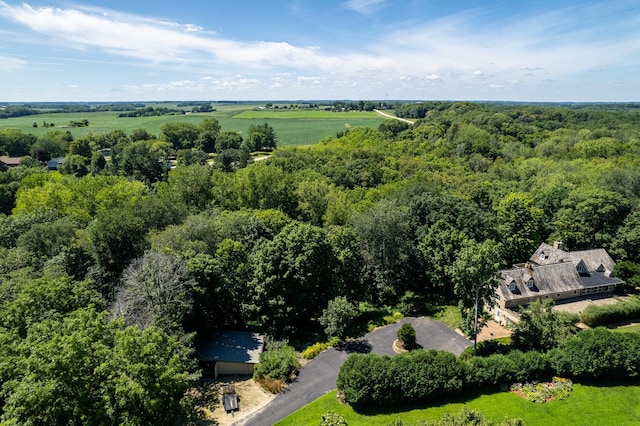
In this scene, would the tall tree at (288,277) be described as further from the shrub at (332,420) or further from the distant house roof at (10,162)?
the distant house roof at (10,162)

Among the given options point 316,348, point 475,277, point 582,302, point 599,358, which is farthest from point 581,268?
point 316,348

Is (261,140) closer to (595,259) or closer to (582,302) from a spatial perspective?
(595,259)

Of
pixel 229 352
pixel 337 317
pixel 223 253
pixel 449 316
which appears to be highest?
pixel 223 253

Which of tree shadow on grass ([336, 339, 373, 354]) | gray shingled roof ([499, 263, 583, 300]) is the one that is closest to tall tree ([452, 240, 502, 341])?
tree shadow on grass ([336, 339, 373, 354])

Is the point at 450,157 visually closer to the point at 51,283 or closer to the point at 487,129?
the point at 487,129

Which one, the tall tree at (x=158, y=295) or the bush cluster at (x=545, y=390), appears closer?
the tall tree at (x=158, y=295)

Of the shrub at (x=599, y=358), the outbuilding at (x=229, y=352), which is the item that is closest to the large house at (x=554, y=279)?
the shrub at (x=599, y=358)
